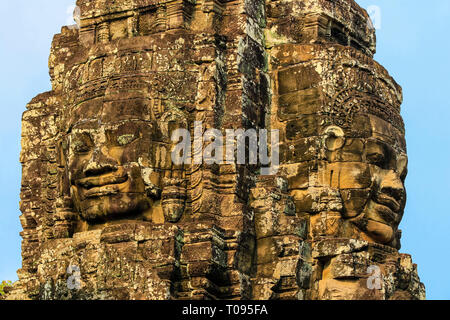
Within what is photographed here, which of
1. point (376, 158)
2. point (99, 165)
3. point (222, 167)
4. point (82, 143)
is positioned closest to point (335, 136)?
point (376, 158)

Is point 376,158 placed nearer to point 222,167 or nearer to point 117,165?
point 222,167

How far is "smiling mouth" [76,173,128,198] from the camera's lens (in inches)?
A: 869

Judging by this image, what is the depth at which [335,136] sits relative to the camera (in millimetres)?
22750

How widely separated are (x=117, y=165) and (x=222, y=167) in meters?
1.79

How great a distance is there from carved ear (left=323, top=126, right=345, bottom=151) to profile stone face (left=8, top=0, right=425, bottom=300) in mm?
30

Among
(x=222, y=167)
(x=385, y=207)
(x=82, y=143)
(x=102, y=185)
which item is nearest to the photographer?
(x=222, y=167)

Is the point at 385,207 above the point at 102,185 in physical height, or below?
below

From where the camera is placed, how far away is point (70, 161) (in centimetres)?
2286

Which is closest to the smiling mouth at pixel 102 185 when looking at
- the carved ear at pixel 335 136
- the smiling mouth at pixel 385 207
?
the carved ear at pixel 335 136

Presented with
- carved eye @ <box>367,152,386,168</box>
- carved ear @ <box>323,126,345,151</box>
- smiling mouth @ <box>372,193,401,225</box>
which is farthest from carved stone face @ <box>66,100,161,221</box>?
smiling mouth @ <box>372,193,401,225</box>

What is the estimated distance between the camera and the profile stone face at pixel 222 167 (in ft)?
70.6

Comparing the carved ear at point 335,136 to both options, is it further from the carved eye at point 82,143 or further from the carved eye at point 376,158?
the carved eye at point 82,143

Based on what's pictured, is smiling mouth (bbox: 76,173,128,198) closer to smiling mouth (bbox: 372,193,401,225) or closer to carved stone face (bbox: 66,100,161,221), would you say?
carved stone face (bbox: 66,100,161,221)
